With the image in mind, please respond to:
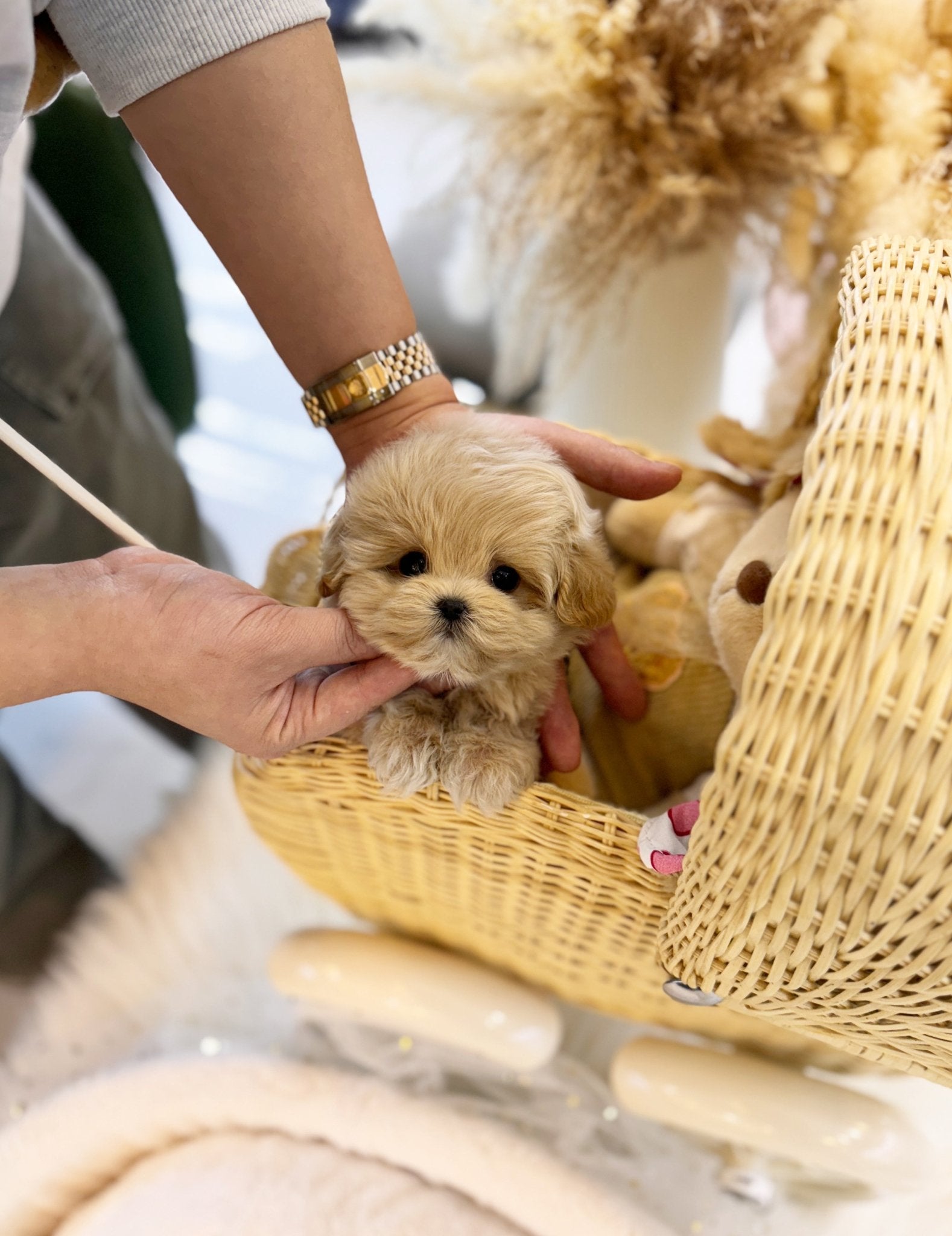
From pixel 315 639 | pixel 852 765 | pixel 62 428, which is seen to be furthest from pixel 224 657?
pixel 62 428

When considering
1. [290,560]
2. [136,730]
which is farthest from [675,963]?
[136,730]

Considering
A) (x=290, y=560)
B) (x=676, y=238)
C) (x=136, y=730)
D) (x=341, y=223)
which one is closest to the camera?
(x=341, y=223)

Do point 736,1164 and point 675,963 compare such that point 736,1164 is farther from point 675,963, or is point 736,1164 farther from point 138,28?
point 138,28

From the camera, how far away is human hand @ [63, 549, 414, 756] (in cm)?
65

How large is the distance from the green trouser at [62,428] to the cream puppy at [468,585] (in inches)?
23.8

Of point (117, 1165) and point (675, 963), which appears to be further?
point (117, 1165)

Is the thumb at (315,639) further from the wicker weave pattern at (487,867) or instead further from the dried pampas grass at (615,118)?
the dried pampas grass at (615,118)

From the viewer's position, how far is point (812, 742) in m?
0.46

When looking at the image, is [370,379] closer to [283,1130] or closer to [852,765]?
[852,765]

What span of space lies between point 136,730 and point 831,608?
136 cm

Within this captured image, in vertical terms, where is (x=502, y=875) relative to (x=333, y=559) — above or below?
below

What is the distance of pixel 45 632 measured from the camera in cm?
64

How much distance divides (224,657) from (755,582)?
43 cm

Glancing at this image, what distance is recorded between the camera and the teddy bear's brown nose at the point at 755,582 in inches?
28.7
